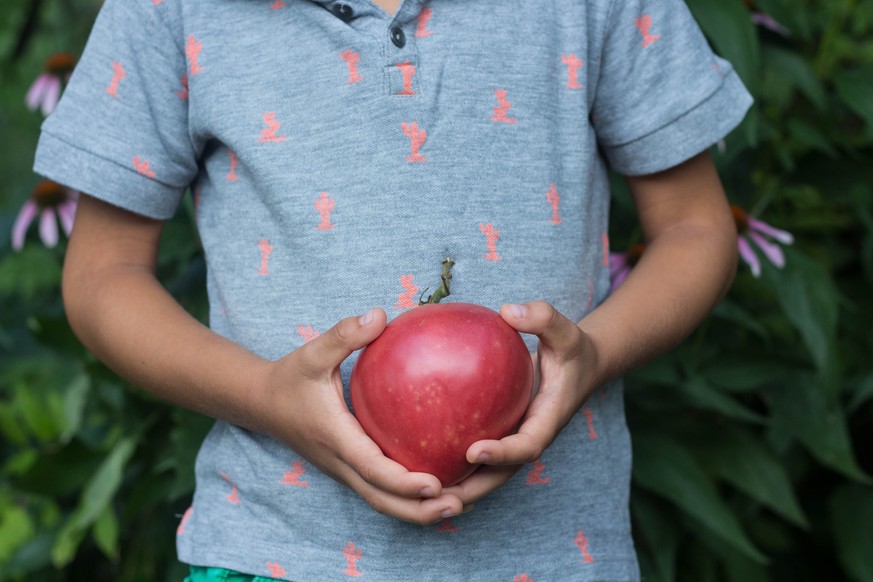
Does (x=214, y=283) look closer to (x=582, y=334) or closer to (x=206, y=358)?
(x=206, y=358)

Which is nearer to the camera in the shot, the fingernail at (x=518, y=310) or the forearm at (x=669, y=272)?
the fingernail at (x=518, y=310)

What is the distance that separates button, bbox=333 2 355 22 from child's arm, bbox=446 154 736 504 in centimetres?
31

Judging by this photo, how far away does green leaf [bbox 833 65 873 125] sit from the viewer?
1438 millimetres

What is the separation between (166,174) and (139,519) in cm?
98

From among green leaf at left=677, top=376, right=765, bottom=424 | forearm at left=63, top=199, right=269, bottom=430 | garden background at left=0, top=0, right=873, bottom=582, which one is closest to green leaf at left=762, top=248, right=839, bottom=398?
garden background at left=0, top=0, right=873, bottom=582

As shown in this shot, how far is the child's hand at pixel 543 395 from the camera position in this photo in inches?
27.3

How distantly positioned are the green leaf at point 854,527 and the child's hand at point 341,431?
1.20 meters

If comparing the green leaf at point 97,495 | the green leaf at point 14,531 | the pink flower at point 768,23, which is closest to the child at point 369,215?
the pink flower at point 768,23

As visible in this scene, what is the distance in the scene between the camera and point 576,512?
0.87 meters

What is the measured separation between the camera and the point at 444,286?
77 cm

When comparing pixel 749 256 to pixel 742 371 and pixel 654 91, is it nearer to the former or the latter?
pixel 742 371

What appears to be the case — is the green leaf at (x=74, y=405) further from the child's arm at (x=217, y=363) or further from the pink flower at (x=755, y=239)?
the pink flower at (x=755, y=239)

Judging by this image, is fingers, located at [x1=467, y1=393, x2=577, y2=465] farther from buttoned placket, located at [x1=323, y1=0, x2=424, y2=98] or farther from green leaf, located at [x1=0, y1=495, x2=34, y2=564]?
green leaf, located at [x1=0, y1=495, x2=34, y2=564]

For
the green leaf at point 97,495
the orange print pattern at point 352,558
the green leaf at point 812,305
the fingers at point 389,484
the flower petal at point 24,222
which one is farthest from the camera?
the flower petal at point 24,222
